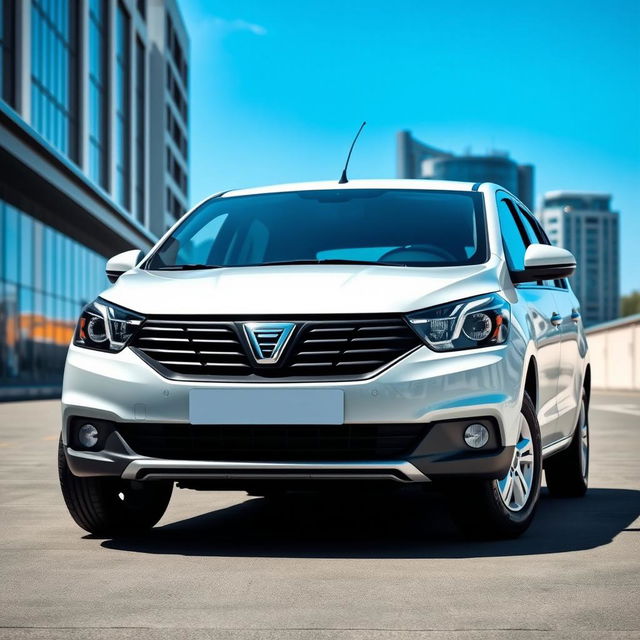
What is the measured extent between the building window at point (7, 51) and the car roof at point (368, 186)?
2974cm

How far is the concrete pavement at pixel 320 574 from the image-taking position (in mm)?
4117

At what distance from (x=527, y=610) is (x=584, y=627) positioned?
33cm

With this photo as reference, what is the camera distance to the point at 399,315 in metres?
5.50

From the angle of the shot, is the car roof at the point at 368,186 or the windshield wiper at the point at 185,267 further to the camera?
the car roof at the point at 368,186

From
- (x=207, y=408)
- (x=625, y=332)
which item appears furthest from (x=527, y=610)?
(x=625, y=332)

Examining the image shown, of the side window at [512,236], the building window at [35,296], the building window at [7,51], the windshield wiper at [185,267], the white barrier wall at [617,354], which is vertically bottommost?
the white barrier wall at [617,354]

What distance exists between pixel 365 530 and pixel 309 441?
1.20m

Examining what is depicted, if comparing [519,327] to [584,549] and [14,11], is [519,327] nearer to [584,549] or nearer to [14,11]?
[584,549]

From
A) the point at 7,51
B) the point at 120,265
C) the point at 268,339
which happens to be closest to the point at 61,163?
the point at 7,51

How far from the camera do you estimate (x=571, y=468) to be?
816 centimetres

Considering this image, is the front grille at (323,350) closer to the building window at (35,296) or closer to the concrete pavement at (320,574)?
the concrete pavement at (320,574)

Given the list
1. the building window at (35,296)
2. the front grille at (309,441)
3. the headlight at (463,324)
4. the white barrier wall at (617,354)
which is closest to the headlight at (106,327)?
the front grille at (309,441)

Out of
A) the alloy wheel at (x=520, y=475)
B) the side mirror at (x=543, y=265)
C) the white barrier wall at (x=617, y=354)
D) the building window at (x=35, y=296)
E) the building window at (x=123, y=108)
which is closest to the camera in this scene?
the alloy wheel at (x=520, y=475)

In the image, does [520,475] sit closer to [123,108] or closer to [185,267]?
[185,267]
